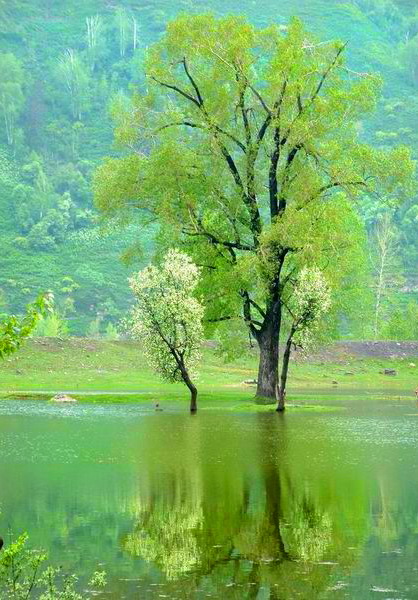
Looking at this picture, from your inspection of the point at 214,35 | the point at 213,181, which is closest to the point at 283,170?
the point at 213,181

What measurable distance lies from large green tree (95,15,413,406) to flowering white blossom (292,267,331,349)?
1.65 m

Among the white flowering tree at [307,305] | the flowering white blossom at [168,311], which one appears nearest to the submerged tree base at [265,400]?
the white flowering tree at [307,305]

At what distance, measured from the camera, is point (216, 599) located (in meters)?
17.7

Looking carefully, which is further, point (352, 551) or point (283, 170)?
point (283, 170)

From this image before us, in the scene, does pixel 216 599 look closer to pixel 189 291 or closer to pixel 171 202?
pixel 189 291

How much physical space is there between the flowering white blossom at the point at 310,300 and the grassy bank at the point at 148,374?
35.7 feet

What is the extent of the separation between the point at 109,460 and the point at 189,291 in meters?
28.1

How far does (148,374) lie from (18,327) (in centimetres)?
8305

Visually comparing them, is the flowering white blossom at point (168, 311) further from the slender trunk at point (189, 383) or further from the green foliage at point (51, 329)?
the green foliage at point (51, 329)

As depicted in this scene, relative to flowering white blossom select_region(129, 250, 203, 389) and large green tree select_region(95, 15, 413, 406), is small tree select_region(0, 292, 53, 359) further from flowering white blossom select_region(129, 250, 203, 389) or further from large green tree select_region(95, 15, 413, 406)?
large green tree select_region(95, 15, 413, 406)

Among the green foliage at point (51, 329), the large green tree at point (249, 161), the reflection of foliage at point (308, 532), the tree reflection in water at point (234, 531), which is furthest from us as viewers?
the green foliage at point (51, 329)

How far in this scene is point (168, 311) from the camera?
64.3 meters

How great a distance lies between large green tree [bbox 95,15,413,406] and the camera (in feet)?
222

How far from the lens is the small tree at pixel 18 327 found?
54.9 feet
